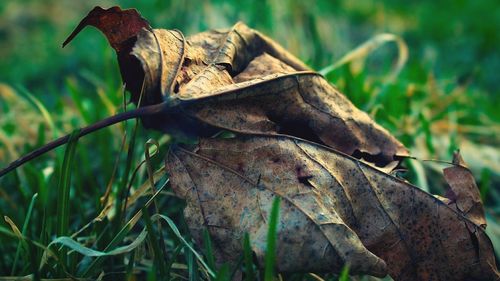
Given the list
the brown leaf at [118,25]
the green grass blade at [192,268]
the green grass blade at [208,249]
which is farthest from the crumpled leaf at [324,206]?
the brown leaf at [118,25]

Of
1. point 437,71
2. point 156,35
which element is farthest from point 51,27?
point 156,35

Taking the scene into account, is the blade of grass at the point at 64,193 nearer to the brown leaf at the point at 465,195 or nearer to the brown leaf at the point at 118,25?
the brown leaf at the point at 118,25

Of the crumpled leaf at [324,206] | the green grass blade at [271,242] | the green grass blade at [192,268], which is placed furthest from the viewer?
the green grass blade at [192,268]

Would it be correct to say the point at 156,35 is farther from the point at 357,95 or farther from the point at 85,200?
the point at 357,95

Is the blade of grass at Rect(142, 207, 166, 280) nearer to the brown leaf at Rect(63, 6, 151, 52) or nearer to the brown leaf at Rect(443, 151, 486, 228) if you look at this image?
the brown leaf at Rect(63, 6, 151, 52)

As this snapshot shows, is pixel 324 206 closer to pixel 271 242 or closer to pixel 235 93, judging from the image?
pixel 271 242
